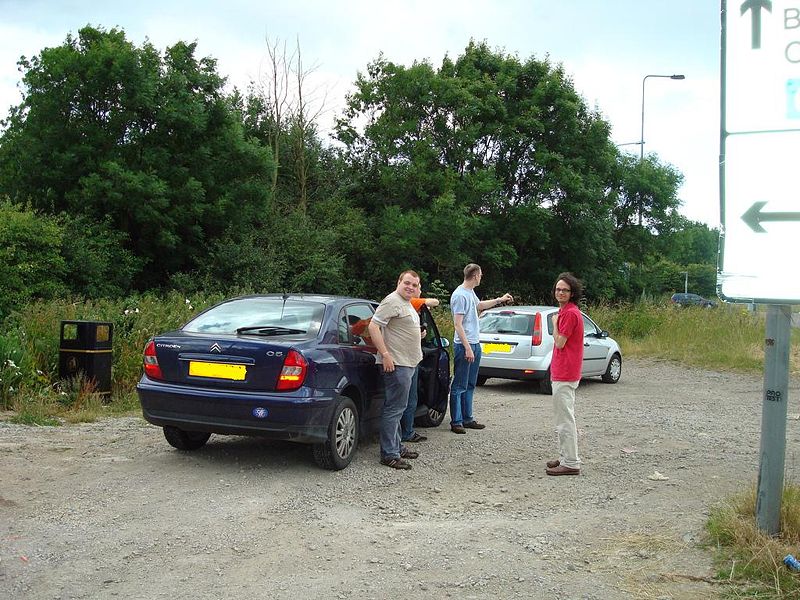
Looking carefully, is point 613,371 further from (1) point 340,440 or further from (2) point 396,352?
(1) point 340,440

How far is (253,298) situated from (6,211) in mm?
15444

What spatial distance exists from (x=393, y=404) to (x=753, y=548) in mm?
3430

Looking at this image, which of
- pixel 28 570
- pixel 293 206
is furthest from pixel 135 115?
pixel 28 570

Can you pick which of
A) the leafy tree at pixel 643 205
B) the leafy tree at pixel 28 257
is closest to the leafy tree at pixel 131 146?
the leafy tree at pixel 28 257

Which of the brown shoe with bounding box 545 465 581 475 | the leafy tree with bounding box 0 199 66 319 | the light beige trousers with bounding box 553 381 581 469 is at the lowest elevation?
the brown shoe with bounding box 545 465 581 475

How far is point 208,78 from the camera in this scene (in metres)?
25.6

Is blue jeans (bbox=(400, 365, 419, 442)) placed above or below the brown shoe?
above

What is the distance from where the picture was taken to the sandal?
7211 mm

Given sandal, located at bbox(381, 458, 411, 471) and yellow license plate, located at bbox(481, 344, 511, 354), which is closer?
sandal, located at bbox(381, 458, 411, 471)

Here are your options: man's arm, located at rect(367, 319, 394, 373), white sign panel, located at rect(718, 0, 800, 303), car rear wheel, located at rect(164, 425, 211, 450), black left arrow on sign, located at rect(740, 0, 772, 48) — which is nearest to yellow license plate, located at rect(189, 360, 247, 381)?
car rear wheel, located at rect(164, 425, 211, 450)

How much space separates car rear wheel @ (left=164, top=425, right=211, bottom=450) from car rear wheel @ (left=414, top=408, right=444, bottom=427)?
2740 mm

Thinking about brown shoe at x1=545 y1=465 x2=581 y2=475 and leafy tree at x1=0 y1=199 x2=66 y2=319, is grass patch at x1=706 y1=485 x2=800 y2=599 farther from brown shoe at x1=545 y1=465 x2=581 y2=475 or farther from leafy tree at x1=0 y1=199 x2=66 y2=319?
leafy tree at x1=0 y1=199 x2=66 y2=319

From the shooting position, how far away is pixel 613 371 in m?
15.5

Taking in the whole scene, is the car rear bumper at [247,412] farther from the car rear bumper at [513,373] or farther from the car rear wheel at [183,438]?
the car rear bumper at [513,373]
